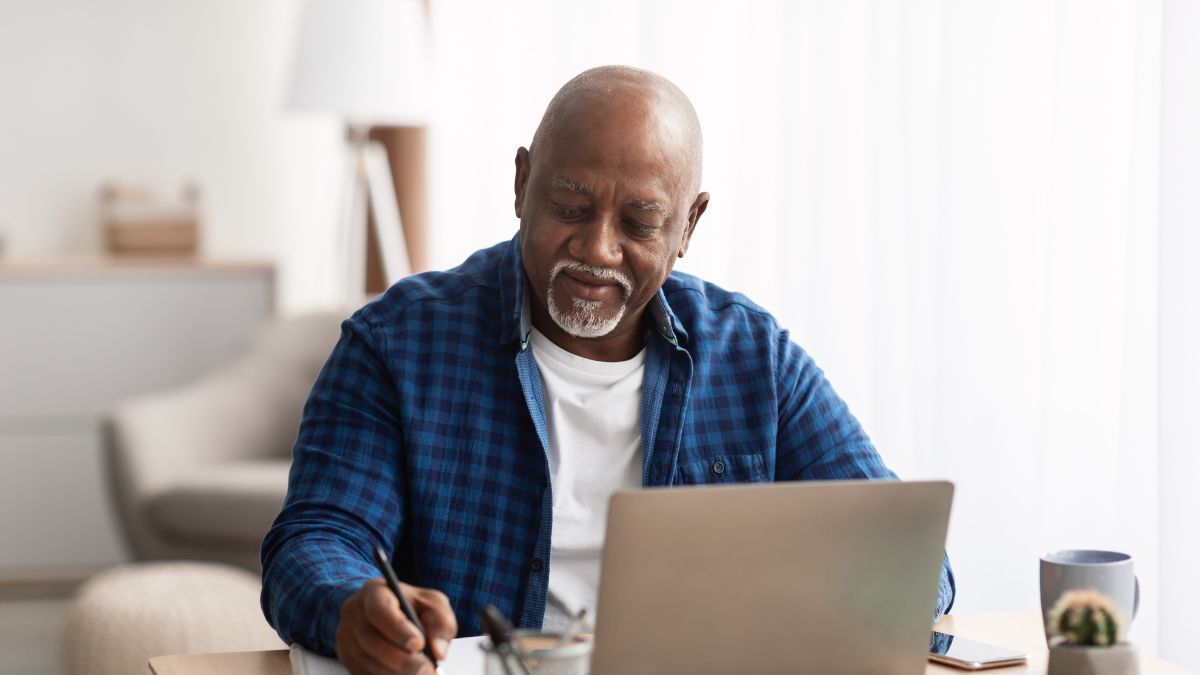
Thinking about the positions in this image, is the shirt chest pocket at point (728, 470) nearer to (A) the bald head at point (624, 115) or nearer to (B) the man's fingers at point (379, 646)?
(A) the bald head at point (624, 115)

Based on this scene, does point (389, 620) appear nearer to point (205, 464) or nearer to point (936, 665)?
point (936, 665)

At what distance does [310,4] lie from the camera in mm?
3809

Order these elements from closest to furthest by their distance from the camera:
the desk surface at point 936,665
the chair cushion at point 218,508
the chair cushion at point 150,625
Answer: the desk surface at point 936,665 < the chair cushion at point 150,625 < the chair cushion at point 218,508

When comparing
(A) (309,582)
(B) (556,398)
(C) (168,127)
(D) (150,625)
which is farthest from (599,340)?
(C) (168,127)

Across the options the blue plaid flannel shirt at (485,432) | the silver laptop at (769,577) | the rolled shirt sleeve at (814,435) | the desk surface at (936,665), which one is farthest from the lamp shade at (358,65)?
the silver laptop at (769,577)

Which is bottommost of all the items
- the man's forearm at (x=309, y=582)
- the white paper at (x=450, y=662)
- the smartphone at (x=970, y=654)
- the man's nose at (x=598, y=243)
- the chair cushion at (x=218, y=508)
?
the chair cushion at (x=218, y=508)

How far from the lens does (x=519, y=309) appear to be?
157 cm

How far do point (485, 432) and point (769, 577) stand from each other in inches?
22.1

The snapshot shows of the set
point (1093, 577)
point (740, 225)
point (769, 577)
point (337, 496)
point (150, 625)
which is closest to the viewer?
point (769, 577)

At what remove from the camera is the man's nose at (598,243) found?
1473 mm

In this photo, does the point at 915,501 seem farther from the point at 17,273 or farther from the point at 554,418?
the point at 17,273

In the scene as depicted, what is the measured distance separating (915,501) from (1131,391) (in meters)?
0.92

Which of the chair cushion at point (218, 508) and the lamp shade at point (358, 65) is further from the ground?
the lamp shade at point (358, 65)

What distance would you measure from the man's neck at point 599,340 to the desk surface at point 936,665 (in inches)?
18.1
